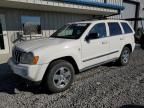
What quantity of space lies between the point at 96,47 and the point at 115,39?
1121mm

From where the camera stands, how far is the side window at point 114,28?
18.1ft

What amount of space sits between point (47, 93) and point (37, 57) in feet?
3.47

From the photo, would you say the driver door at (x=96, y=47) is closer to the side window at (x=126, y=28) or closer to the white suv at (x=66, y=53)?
the white suv at (x=66, y=53)

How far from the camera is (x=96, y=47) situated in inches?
189

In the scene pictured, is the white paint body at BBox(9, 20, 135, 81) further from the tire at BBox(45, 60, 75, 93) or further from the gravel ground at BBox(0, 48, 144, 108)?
the gravel ground at BBox(0, 48, 144, 108)

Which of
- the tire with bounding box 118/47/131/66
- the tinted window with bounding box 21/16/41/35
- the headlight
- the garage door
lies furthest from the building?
the garage door

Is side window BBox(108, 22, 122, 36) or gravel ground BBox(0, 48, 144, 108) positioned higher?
side window BBox(108, 22, 122, 36)

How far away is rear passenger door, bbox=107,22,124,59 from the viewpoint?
5435 millimetres

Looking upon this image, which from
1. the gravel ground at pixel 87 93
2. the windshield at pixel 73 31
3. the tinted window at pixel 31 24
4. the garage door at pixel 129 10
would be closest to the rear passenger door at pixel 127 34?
the gravel ground at pixel 87 93

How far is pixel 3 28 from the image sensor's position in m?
8.52

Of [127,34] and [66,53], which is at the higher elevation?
[127,34]

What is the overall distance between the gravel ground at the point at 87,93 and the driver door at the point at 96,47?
23.7 inches

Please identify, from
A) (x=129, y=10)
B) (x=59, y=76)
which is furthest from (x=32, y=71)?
(x=129, y=10)

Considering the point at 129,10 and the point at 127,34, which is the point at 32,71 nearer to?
the point at 127,34
